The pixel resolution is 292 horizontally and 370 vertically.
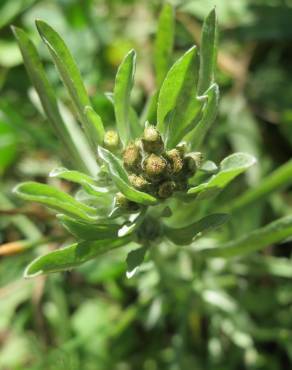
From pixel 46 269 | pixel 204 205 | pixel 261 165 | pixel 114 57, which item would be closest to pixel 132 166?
pixel 46 269

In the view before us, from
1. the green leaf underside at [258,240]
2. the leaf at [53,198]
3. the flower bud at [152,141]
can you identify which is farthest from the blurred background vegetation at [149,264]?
the flower bud at [152,141]

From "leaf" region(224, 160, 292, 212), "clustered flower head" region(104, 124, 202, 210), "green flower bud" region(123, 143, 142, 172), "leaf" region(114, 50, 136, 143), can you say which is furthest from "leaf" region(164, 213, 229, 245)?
"leaf" region(224, 160, 292, 212)

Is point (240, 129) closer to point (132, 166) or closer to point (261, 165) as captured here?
point (261, 165)

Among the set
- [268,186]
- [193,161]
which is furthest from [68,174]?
[268,186]

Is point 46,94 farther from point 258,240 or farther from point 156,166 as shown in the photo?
point 258,240

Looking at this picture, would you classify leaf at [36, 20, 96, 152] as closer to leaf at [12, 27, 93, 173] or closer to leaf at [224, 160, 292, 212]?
leaf at [12, 27, 93, 173]

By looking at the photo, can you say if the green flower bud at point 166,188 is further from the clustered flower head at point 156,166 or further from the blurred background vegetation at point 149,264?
the blurred background vegetation at point 149,264
